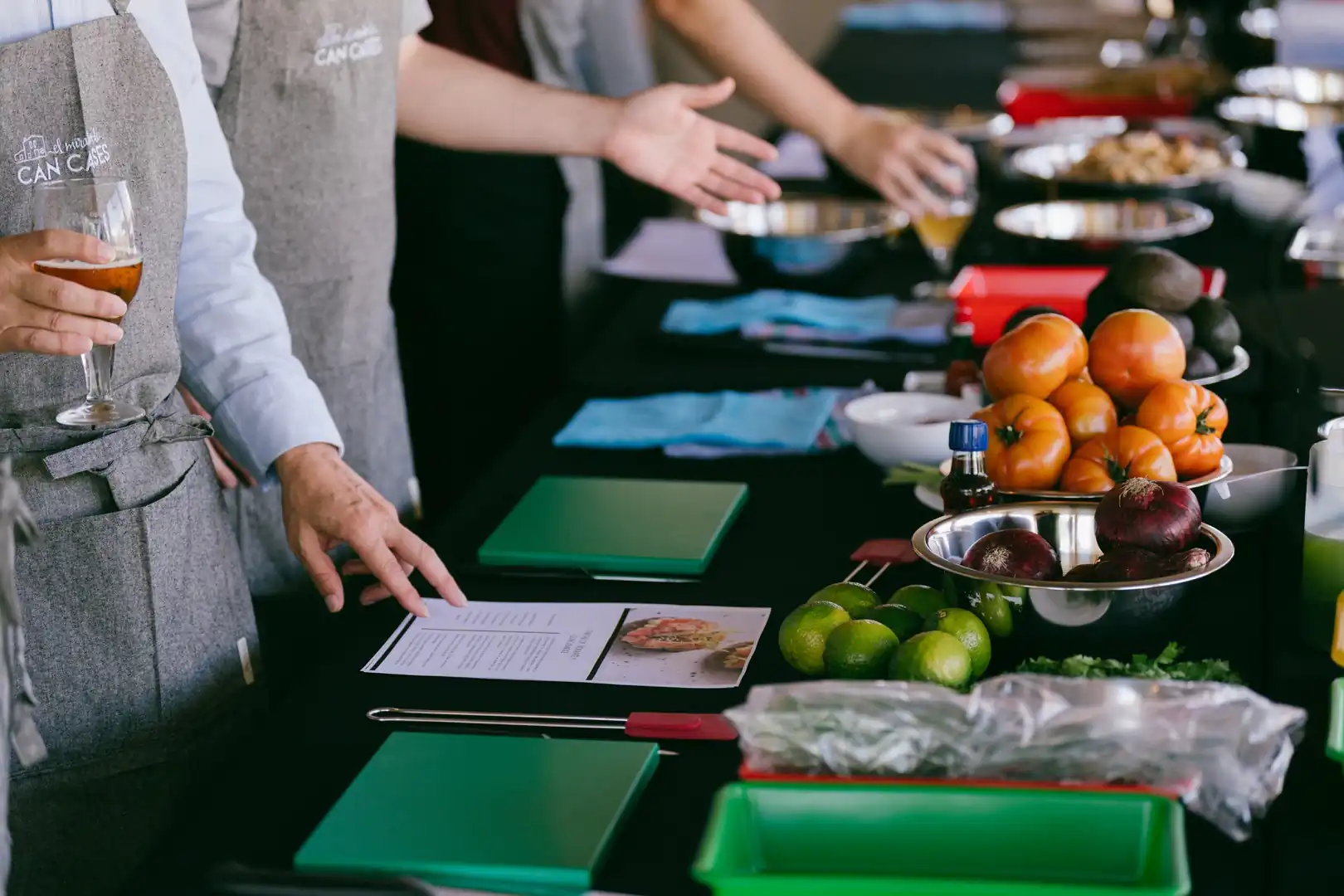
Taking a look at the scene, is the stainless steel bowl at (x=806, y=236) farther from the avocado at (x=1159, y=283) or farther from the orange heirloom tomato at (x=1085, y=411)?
the orange heirloom tomato at (x=1085, y=411)

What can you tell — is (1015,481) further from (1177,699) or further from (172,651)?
(172,651)

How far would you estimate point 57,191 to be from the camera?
1.32 meters

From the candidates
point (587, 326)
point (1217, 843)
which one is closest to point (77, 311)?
point (1217, 843)

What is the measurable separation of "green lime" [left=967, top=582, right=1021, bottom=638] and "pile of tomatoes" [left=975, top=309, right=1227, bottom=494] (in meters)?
0.25

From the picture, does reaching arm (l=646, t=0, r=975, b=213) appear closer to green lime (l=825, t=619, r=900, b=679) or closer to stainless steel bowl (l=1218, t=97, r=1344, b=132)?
stainless steel bowl (l=1218, t=97, r=1344, b=132)

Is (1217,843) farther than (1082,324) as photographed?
No

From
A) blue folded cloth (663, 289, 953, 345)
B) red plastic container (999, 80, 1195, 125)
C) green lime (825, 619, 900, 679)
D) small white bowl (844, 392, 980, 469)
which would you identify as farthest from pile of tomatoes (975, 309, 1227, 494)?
red plastic container (999, 80, 1195, 125)

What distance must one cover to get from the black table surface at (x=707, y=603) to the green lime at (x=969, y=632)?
0.20 ft

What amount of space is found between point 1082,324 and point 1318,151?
1.20 m

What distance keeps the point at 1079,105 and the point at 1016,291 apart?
5.52 ft

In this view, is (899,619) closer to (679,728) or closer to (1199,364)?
(679,728)

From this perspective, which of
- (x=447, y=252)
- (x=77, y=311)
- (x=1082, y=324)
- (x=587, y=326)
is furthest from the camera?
(x=587, y=326)

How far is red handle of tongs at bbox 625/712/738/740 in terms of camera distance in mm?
1187

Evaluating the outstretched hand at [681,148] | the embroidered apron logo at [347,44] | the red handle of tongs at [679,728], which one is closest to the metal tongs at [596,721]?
the red handle of tongs at [679,728]
